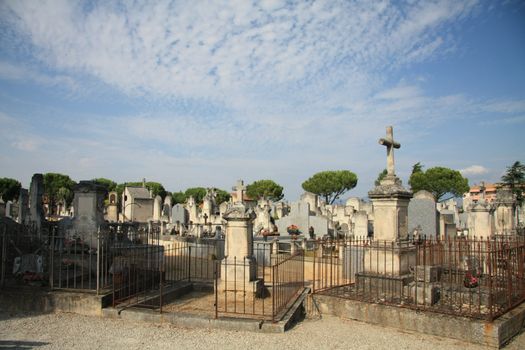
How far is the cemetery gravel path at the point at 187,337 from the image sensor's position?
235 inches

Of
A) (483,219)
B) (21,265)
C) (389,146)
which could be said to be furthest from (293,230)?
(21,265)

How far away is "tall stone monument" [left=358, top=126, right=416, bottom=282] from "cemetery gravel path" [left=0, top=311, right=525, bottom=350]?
7.76ft

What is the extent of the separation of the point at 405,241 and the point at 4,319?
359 inches

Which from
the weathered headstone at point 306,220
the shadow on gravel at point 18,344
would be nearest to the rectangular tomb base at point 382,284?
the shadow on gravel at point 18,344

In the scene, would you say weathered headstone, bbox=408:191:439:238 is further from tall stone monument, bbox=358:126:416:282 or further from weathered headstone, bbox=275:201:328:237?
tall stone monument, bbox=358:126:416:282

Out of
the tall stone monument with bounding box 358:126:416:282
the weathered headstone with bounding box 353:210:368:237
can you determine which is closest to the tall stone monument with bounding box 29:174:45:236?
the tall stone monument with bounding box 358:126:416:282

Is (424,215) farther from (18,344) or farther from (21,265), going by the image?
(18,344)

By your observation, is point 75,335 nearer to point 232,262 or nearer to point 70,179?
point 232,262

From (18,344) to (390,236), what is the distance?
8.07 meters

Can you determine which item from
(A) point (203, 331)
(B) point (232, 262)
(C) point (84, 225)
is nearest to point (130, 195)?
(C) point (84, 225)

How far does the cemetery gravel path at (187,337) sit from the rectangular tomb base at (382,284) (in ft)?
4.86

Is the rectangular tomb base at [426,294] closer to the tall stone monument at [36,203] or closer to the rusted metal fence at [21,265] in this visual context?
the rusted metal fence at [21,265]

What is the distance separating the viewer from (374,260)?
9445mm

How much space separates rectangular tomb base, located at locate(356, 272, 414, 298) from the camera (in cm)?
837
